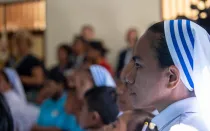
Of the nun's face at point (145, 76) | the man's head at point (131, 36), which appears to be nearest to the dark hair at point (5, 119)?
the nun's face at point (145, 76)

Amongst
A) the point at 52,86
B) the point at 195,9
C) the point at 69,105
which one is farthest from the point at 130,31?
the point at 195,9

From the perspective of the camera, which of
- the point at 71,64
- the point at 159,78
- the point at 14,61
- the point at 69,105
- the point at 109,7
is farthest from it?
the point at 109,7

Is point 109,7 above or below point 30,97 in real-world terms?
above

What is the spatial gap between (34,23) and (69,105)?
159 inches

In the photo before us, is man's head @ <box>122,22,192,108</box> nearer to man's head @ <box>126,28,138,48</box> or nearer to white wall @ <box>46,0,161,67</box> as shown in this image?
man's head @ <box>126,28,138,48</box>

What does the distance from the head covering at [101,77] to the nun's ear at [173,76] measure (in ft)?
4.49

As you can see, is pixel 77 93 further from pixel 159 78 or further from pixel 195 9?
pixel 159 78

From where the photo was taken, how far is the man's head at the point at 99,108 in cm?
238

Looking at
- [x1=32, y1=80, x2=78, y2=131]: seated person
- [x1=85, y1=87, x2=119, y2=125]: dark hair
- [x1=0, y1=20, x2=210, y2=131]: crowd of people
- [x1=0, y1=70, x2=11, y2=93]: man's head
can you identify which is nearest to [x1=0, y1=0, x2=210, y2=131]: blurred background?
[x1=32, y1=80, x2=78, y2=131]: seated person

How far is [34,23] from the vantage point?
7.22m

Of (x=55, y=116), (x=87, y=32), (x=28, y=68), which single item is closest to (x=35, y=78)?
(x=28, y=68)

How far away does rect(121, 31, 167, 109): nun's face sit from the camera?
126cm

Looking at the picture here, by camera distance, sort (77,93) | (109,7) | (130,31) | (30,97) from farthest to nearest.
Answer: (109,7) < (130,31) < (30,97) < (77,93)

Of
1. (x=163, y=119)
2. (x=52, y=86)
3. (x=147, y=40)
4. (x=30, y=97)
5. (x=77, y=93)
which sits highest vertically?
(x=147, y=40)
